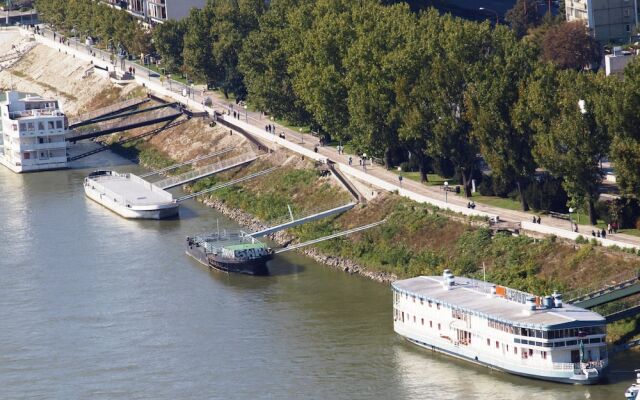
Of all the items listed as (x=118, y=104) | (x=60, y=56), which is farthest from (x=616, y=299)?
(x=60, y=56)

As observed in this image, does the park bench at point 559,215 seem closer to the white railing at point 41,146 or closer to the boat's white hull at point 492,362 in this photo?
the boat's white hull at point 492,362

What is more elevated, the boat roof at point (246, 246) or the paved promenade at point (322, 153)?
the paved promenade at point (322, 153)

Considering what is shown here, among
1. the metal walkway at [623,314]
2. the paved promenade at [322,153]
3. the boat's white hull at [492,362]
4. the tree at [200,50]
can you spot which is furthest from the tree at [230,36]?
the metal walkway at [623,314]

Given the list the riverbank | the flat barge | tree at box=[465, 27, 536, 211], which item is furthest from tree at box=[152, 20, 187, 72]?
tree at box=[465, 27, 536, 211]

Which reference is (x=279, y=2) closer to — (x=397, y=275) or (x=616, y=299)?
(x=397, y=275)

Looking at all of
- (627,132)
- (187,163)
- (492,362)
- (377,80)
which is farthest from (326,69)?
(492,362)

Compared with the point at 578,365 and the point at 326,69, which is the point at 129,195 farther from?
the point at 578,365
